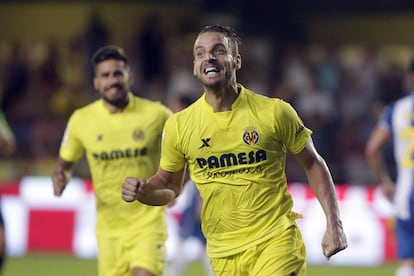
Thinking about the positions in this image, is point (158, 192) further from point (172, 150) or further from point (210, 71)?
point (210, 71)

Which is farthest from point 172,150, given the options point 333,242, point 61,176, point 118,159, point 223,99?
point 61,176

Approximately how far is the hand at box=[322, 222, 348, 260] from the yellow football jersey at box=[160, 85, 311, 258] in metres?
A: 0.44

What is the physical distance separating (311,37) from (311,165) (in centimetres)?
1469

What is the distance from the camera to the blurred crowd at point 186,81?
1870cm

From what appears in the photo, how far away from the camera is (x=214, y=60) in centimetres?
703

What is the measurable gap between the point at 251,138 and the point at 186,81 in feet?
38.6

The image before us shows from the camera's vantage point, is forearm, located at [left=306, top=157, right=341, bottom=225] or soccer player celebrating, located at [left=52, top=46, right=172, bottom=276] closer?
forearm, located at [left=306, top=157, right=341, bottom=225]

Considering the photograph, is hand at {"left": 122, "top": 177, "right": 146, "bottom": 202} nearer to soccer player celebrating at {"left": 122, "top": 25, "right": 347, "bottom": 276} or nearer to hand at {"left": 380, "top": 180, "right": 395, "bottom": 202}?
soccer player celebrating at {"left": 122, "top": 25, "right": 347, "bottom": 276}

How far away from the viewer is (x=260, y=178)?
721 centimetres

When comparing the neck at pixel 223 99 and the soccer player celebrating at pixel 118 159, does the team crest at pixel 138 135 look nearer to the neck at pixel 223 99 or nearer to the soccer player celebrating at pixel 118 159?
the soccer player celebrating at pixel 118 159

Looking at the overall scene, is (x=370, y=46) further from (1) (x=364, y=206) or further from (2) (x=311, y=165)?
(2) (x=311, y=165)

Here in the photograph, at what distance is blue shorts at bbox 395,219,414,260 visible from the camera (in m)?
10.7

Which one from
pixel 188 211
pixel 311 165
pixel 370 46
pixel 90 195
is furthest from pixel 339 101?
pixel 311 165

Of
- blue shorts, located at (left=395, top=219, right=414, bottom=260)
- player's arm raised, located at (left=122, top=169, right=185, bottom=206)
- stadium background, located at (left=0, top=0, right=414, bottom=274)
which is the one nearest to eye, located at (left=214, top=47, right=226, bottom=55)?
player's arm raised, located at (left=122, top=169, right=185, bottom=206)
